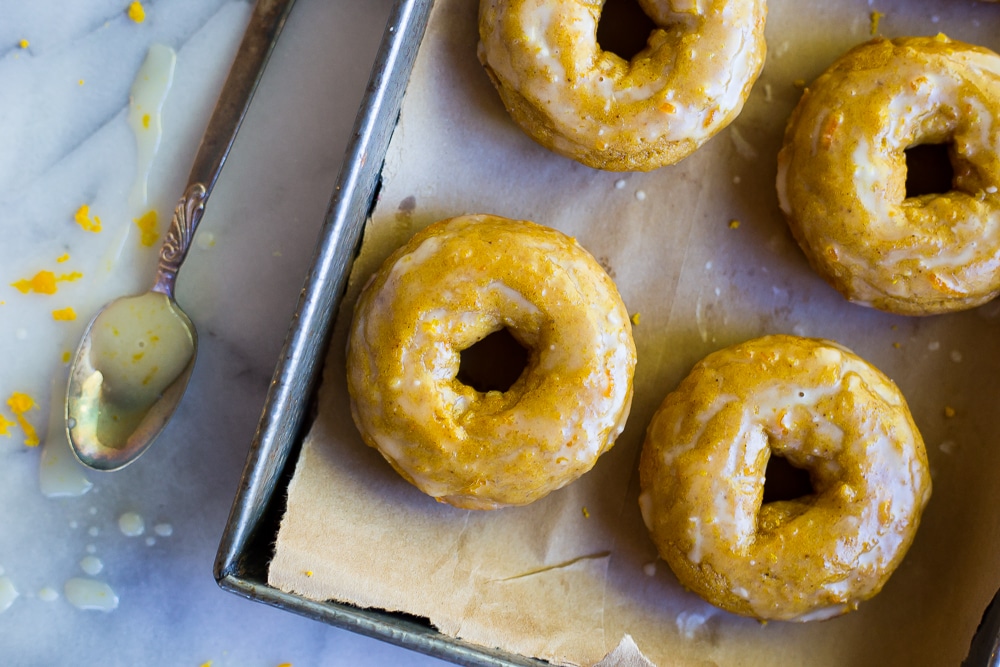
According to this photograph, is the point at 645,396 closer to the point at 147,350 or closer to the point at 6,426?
the point at 147,350

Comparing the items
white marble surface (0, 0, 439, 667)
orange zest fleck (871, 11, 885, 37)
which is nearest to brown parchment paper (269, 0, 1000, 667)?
orange zest fleck (871, 11, 885, 37)

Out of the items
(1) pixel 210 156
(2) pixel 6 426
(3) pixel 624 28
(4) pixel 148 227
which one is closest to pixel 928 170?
(3) pixel 624 28

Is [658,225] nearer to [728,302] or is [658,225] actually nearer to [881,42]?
[728,302]

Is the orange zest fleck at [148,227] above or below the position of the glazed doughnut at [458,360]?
above

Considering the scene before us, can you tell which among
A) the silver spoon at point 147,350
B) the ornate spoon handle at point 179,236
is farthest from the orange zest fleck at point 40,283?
the ornate spoon handle at point 179,236

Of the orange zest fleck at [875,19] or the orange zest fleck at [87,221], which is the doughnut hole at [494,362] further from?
the orange zest fleck at [875,19]

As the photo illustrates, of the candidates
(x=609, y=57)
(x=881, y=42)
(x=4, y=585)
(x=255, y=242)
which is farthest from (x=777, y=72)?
(x=4, y=585)

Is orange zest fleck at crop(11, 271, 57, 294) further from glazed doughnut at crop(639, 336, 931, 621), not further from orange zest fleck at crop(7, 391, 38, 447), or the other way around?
glazed doughnut at crop(639, 336, 931, 621)
